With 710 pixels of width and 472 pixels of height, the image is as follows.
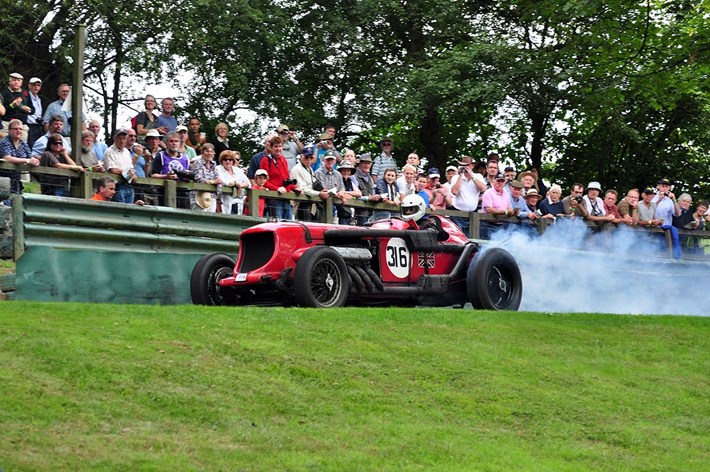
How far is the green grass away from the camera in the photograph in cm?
808

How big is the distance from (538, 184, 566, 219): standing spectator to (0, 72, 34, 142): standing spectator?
31.0 ft

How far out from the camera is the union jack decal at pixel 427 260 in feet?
53.0

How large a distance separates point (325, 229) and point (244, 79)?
12.6 m

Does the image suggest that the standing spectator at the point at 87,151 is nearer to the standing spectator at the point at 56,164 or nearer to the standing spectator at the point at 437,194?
the standing spectator at the point at 56,164

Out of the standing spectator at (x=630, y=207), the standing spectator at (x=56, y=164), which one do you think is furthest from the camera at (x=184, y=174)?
the standing spectator at (x=630, y=207)

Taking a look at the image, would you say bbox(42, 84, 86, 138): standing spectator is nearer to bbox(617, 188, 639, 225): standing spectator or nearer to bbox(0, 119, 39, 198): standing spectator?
bbox(0, 119, 39, 198): standing spectator

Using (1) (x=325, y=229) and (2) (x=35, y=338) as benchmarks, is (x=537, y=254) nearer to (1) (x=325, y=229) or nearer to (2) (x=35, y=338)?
(1) (x=325, y=229)

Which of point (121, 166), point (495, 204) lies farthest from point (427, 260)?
point (495, 204)

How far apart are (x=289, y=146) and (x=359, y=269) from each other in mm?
5117

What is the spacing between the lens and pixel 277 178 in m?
17.9

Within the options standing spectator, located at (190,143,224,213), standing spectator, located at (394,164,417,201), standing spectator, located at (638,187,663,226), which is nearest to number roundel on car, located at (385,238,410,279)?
standing spectator, located at (190,143,224,213)

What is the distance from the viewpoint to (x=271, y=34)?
89.5 ft

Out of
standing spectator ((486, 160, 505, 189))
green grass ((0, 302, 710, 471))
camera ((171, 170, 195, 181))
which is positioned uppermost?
standing spectator ((486, 160, 505, 189))

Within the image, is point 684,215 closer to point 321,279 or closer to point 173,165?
point 173,165
